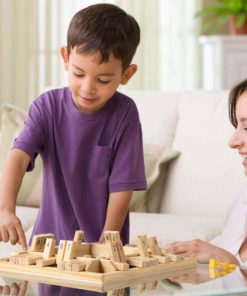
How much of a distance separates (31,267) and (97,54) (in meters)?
0.60

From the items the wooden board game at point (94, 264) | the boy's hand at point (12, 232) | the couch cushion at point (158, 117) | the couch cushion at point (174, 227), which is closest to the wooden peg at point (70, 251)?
the wooden board game at point (94, 264)

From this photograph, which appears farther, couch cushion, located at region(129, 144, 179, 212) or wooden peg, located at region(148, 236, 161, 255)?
couch cushion, located at region(129, 144, 179, 212)

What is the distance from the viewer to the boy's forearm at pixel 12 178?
181 centimetres

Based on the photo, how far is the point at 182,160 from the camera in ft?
10.7

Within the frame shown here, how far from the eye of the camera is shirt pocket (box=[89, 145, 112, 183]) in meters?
1.98

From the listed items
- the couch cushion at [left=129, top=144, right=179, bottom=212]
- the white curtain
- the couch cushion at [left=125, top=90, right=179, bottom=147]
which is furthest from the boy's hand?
the white curtain

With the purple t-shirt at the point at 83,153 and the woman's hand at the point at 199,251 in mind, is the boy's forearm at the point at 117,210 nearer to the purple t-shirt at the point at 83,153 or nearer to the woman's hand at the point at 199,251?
the purple t-shirt at the point at 83,153

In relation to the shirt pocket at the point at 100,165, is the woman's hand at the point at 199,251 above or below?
below

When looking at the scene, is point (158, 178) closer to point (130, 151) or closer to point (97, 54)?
point (130, 151)

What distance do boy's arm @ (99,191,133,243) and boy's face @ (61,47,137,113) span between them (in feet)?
0.75

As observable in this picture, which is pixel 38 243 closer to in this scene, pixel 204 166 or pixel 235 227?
pixel 235 227

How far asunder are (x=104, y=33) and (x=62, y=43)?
11.0 feet

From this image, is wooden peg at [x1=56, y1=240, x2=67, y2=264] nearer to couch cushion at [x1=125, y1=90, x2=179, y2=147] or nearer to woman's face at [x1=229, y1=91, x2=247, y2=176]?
woman's face at [x1=229, y1=91, x2=247, y2=176]

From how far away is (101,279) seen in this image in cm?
130
